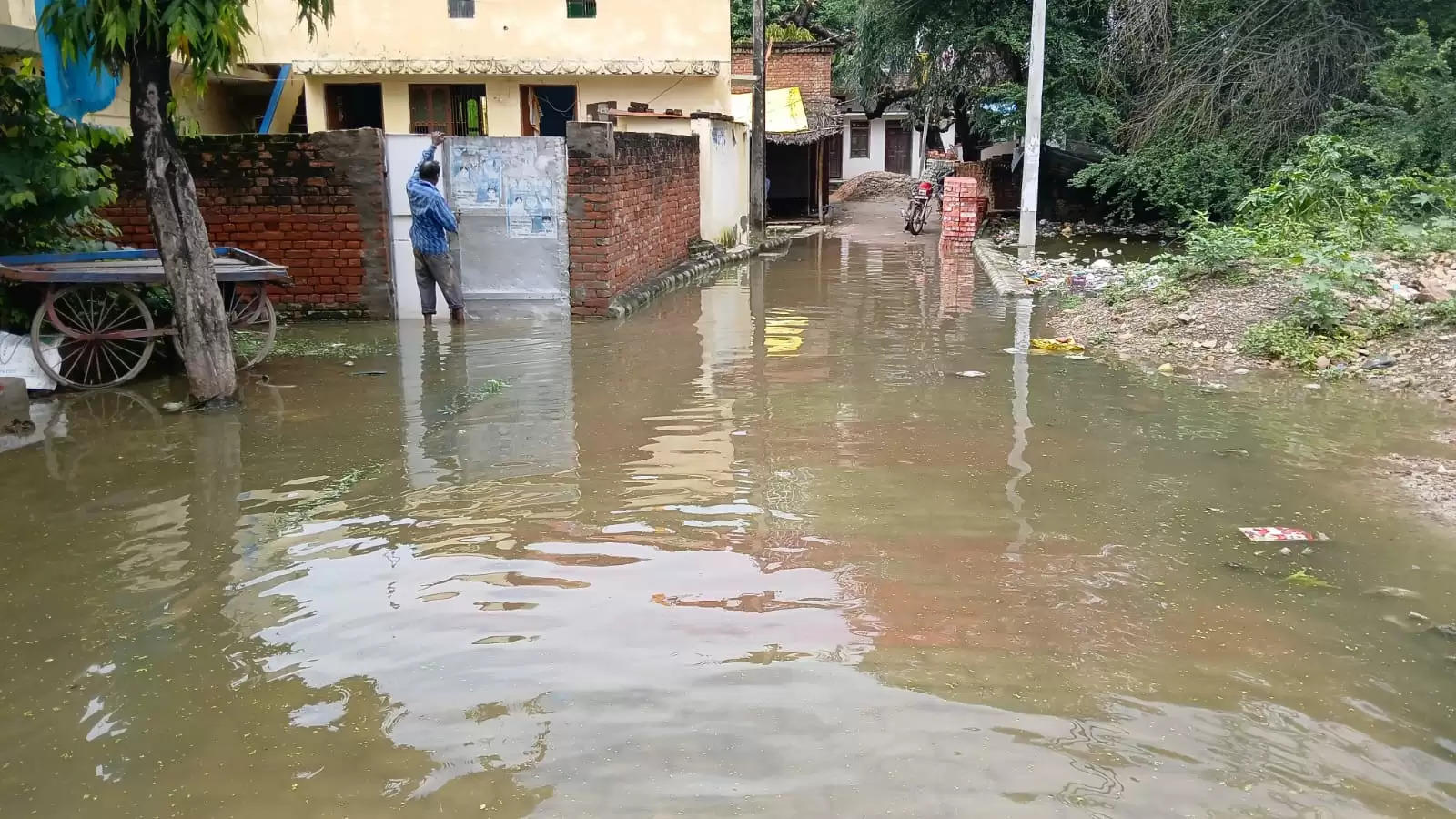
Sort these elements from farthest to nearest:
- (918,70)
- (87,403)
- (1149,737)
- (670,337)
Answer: (918,70) → (670,337) → (87,403) → (1149,737)

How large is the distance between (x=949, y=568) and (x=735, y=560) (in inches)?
35.1

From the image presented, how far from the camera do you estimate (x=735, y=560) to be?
15.0 feet

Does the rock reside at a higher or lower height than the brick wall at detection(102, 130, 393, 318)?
lower

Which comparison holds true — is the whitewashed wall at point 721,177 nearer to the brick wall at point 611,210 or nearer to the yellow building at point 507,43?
the yellow building at point 507,43

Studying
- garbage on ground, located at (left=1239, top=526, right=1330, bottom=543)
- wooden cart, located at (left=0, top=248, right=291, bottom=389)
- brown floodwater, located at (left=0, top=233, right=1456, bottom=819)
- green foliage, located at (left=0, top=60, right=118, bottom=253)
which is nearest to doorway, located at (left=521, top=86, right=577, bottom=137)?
green foliage, located at (left=0, top=60, right=118, bottom=253)

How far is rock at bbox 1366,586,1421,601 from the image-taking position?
→ 4188 millimetres

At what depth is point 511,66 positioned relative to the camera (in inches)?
727

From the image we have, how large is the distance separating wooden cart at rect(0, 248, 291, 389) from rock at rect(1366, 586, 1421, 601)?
7.21 meters

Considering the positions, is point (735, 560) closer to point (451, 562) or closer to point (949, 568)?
point (949, 568)

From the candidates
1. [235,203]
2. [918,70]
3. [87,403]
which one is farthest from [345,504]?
[918,70]

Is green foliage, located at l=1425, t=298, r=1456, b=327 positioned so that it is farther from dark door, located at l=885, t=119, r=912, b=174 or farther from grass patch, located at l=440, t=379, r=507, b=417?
dark door, located at l=885, t=119, r=912, b=174

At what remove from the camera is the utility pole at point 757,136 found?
2052 cm

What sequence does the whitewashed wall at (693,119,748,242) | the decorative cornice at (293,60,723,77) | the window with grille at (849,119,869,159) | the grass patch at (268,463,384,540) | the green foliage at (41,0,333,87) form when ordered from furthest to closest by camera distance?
the window with grille at (849,119,869,159)
the decorative cornice at (293,60,723,77)
the whitewashed wall at (693,119,748,242)
the green foliage at (41,0,333,87)
the grass patch at (268,463,384,540)

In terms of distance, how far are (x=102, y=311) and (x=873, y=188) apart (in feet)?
105
